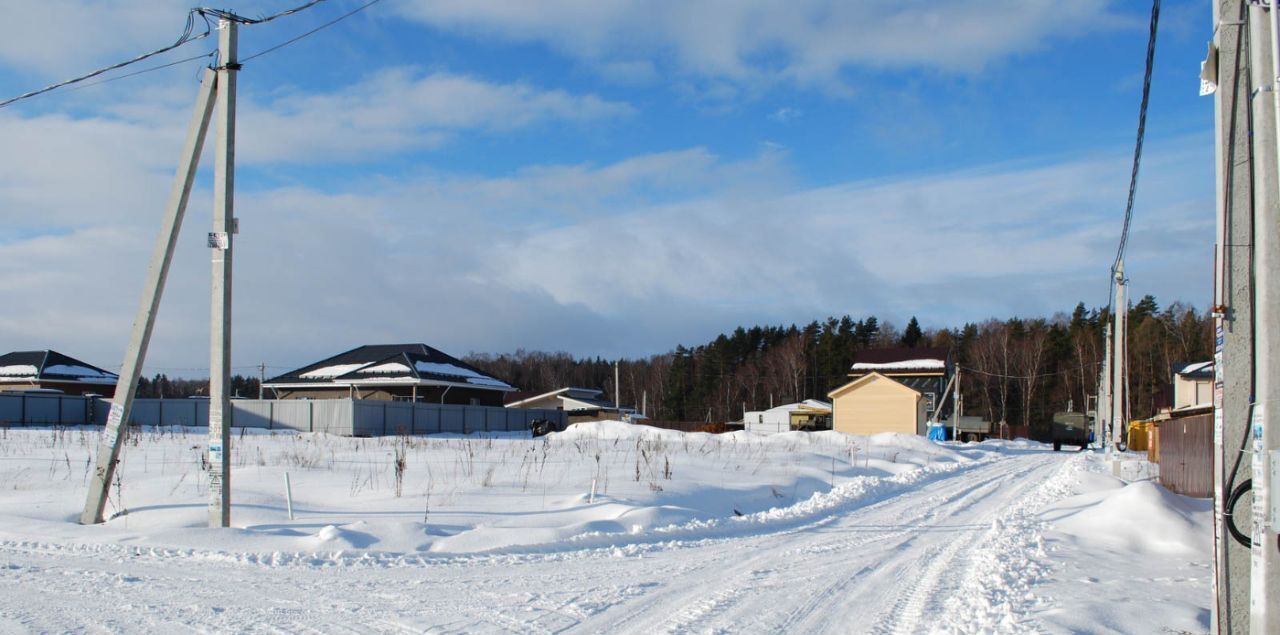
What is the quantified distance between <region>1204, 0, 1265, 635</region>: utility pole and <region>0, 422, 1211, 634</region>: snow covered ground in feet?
6.57

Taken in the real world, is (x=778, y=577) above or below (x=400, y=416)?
above

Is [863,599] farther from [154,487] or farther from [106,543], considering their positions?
[154,487]

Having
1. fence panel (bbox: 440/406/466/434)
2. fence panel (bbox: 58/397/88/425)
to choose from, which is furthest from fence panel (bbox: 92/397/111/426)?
fence panel (bbox: 440/406/466/434)

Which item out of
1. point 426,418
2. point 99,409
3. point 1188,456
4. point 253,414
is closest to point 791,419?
point 426,418

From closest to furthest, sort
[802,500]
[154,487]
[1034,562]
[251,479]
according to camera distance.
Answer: [1034,562] < [154,487] < [251,479] < [802,500]

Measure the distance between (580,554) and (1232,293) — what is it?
7.39 meters

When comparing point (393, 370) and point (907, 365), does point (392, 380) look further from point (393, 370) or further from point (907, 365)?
point (907, 365)

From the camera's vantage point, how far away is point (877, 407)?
209 feet

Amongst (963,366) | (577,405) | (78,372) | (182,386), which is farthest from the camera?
(182,386)

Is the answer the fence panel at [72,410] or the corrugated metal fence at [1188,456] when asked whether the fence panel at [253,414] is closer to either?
the fence panel at [72,410]

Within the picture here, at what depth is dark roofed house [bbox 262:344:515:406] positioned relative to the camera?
53625 mm

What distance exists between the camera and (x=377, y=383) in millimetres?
53375

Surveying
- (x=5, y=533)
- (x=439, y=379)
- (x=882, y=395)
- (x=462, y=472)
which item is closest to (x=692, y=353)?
(x=882, y=395)

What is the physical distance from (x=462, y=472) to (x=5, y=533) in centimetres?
818
